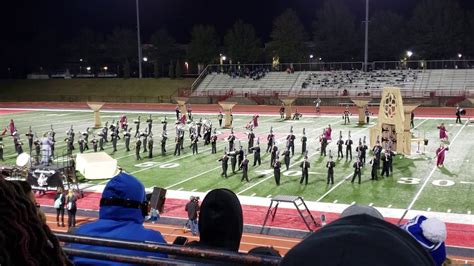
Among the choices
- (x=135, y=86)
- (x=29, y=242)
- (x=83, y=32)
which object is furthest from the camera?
(x=83, y=32)

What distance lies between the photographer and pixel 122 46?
7012 cm

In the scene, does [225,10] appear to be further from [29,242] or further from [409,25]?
[29,242]

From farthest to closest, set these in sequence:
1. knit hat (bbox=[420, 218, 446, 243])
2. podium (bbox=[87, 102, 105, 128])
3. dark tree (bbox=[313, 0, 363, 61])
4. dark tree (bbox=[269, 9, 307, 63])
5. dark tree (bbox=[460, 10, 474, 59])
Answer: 1. dark tree (bbox=[313, 0, 363, 61])
2. dark tree (bbox=[269, 9, 307, 63])
3. dark tree (bbox=[460, 10, 474, 59])
4. podium (bbox=[87, 102, 105, 128])
5. knit hat (bbox=[420, 218, 446, 243])

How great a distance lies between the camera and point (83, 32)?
71.2 meters

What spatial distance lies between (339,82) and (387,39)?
12954mm

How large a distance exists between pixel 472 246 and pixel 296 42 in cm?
5338

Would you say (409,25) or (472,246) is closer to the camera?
(472,246)

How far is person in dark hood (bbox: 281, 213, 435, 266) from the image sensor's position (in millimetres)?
966

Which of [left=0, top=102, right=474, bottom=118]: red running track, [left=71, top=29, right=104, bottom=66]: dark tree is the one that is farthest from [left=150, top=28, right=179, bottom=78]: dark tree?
[left=0, top=102, right=474, bottom=118]: red running track

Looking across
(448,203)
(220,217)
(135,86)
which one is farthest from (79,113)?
(220,217)

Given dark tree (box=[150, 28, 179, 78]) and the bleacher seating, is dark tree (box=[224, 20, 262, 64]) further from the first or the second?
dark tree (box=[150, 28, 179, 78])

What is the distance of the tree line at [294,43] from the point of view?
2333 inches

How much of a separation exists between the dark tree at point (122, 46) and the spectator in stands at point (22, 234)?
69953 mm

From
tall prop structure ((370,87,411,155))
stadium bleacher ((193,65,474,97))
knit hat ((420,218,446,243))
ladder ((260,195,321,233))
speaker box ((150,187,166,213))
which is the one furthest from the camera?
stadium bleacher ((193,65,474,97))
